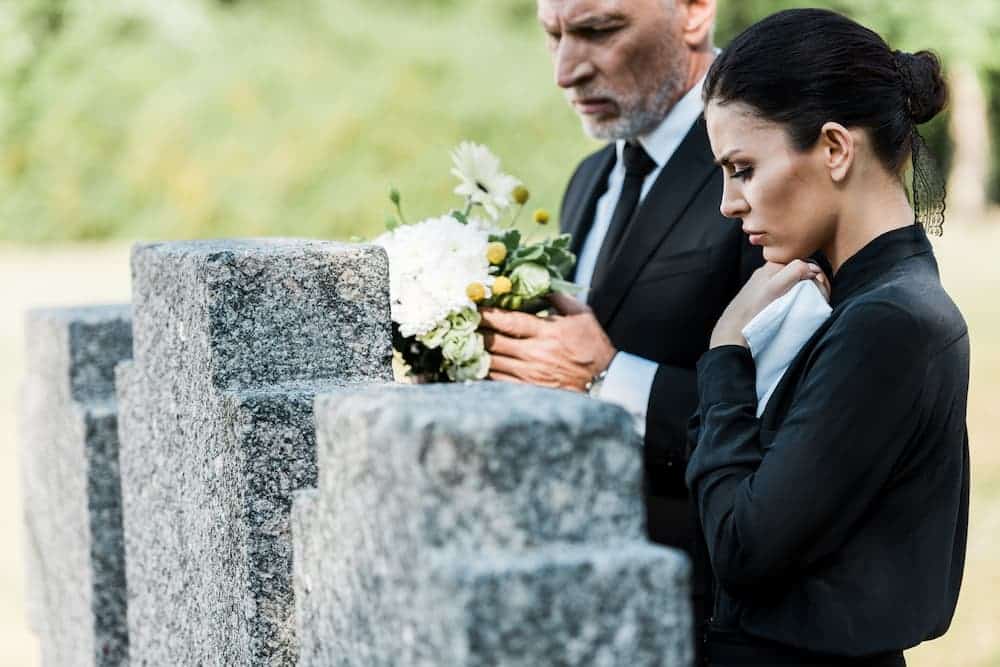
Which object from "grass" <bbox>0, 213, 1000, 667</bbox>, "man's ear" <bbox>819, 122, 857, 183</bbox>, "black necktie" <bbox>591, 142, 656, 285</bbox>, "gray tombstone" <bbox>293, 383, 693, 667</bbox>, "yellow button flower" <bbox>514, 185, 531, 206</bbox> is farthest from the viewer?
"grass" <bbox>0, 213, 1000, 667</bbox>

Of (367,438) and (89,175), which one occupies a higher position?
(89,175)

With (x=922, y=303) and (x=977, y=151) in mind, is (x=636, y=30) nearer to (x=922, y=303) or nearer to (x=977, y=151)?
(x=922, y=303)

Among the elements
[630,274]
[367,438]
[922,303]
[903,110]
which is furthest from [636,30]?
[367,438]

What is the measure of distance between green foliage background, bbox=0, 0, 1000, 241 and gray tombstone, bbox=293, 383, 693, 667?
18534 millimetres

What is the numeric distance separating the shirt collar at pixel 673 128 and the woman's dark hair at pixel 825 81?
43.1 inches

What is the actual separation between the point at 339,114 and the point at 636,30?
18.5m

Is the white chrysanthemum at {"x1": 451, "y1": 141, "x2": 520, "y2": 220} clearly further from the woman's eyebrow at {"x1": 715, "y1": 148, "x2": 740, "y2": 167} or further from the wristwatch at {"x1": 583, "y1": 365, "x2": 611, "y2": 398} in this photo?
the woman's eyebrow at {"x1": 715, "y1": 148, "x2": 740, "y2": 167}

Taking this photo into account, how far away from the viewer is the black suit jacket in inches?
121

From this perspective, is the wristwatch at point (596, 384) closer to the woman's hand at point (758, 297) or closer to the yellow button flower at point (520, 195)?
the yellow button flower at point (520, 195)

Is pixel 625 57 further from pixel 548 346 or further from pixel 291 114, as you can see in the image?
pixel 291 114

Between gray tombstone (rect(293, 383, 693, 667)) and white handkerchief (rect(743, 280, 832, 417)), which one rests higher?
white handkerchief (rect(743, 280, 832, 417))

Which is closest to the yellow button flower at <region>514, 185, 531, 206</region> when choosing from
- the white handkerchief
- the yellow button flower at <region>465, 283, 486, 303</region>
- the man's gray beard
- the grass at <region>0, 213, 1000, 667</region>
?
the yellow button flower at <region>465, 283, 486, 303</region>

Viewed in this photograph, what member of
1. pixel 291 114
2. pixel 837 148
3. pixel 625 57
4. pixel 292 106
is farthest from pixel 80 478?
pixel 292 106

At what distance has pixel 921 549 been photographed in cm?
202
